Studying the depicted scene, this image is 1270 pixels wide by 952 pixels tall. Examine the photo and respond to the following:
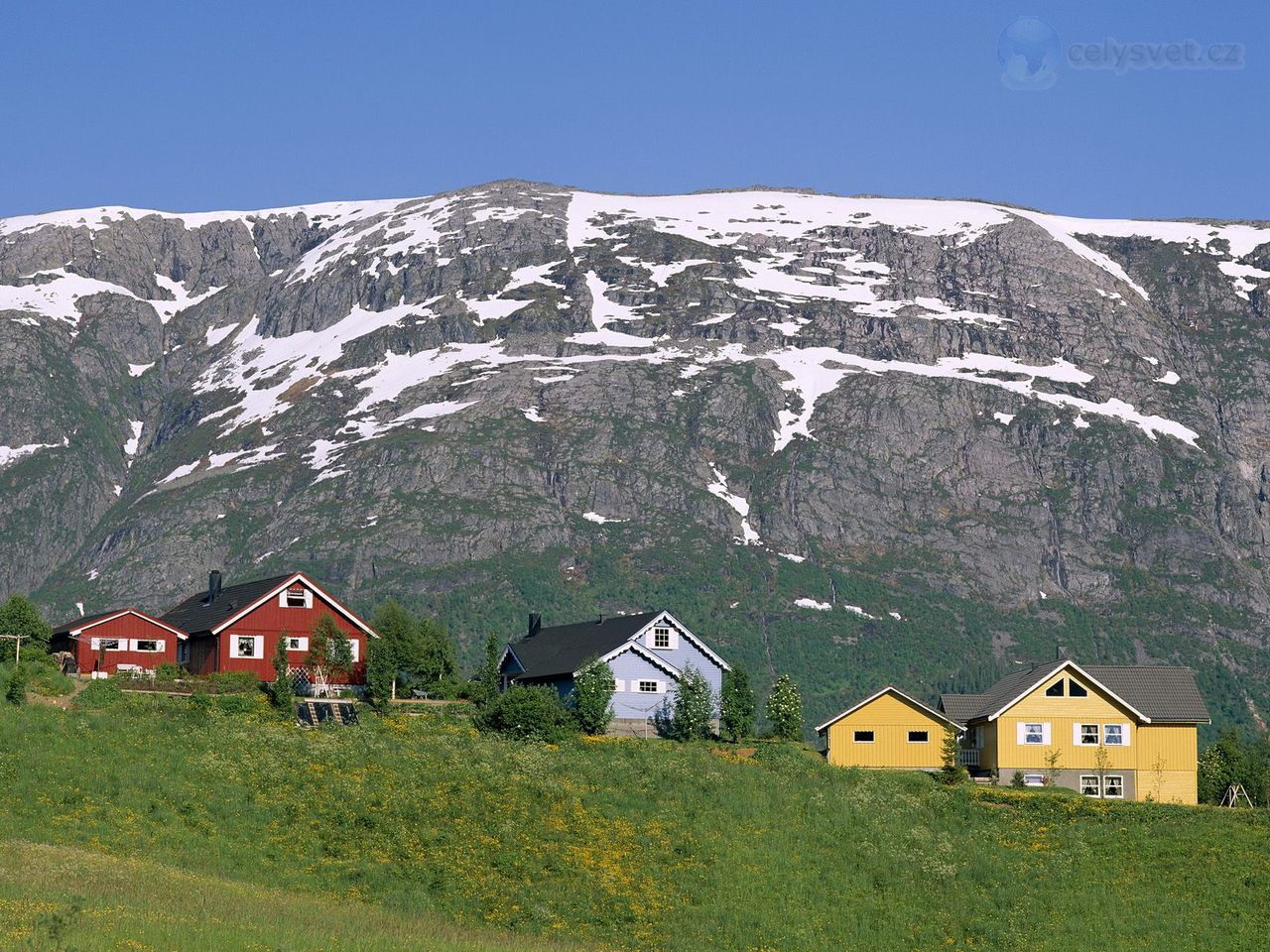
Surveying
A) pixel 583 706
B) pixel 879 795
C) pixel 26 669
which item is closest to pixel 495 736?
pixel 583 706

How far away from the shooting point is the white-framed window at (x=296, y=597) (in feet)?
322

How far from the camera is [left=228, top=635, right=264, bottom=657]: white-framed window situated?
317ft

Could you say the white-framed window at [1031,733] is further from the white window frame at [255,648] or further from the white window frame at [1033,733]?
the white window frame at [255,648]

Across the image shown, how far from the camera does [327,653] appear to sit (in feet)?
314

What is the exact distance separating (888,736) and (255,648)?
33295 millimetres

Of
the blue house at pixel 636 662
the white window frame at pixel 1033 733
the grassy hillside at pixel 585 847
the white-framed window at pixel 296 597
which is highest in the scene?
the white-framed window at pixel 296 597

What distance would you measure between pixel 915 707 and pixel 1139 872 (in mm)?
29638

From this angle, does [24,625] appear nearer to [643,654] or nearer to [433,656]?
[433,656]

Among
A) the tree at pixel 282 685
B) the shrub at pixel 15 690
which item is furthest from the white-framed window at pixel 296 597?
the shrub at pixel 15 690

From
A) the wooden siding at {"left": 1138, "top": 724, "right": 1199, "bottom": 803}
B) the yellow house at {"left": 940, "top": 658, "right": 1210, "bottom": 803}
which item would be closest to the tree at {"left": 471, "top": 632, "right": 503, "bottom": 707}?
the yellow house at {"left": 940, "top": 658, "right": 1210, "bottom": 803}

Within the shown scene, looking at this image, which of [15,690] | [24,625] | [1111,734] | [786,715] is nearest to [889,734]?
[786,715]

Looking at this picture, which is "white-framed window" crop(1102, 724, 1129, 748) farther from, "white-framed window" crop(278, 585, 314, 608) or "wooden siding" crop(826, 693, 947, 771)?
"white-framed window" crop(278, 585, 314, 608)

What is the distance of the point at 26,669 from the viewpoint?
8406 centimetres

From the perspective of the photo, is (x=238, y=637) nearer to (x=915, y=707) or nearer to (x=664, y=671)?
(x=664, y=671)
